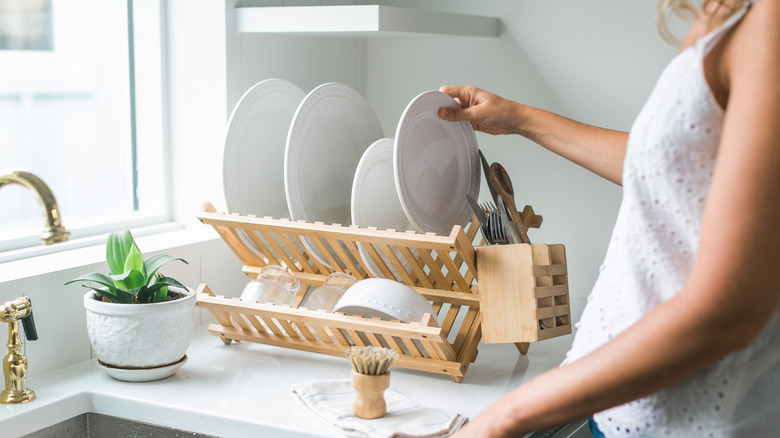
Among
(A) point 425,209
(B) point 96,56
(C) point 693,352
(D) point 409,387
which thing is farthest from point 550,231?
(C) point 693,352

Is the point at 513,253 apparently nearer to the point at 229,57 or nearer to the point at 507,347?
the point at 507,347

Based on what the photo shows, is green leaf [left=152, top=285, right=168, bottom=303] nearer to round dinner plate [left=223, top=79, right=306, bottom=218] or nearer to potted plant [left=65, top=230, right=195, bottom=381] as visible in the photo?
potted plant [left=65, top=230, right=195, bottom=381]

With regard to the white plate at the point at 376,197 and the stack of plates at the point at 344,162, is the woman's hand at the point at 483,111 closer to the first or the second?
the stack of plates at the point at 344,162

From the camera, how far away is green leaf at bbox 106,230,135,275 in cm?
122

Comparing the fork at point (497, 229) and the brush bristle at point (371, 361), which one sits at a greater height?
the fork at point (497, 229)

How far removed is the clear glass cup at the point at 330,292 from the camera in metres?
1.33

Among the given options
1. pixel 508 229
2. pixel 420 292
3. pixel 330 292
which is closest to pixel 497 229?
pixel 508 229

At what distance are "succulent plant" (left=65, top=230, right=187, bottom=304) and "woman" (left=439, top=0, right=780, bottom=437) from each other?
0.65 m

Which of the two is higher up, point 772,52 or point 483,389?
point 772,52

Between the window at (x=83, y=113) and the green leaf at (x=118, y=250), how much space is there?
0.28 meters

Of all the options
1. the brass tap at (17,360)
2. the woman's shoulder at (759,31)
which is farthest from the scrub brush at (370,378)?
the woman's shoulder at (759,31)

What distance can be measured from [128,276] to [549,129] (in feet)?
2.41

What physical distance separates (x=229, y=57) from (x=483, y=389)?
84cm

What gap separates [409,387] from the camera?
49.3 inches
